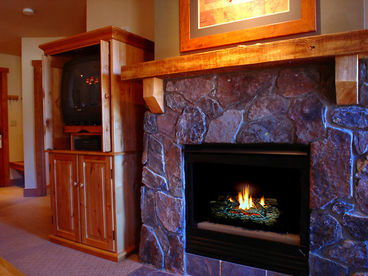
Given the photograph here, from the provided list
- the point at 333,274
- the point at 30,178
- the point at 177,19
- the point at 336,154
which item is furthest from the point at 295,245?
the point at 30,178

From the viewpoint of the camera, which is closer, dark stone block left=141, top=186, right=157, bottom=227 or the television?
dark stone block left=141, top=186, right=157, bottom=227

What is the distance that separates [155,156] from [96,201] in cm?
66

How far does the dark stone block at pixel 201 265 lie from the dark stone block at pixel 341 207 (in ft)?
2.64

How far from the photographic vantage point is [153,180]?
2094mm

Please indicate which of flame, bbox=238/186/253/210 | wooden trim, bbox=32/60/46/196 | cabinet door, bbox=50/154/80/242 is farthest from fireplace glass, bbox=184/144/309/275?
wooden trim, bbox=32/60/46/196

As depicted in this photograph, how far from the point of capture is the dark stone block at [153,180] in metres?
2.05

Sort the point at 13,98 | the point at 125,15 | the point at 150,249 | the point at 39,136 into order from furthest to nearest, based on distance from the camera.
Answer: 1. the point at 13,98
2. the point at 39,136
3. the point at 125,15
4. the point at 150,249

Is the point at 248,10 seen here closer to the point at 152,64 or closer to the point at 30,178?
the point at 152,64

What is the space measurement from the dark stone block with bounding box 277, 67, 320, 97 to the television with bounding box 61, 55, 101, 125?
140cm

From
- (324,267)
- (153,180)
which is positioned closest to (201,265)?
(153,180)

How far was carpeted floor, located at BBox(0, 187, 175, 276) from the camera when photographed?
2072 mm

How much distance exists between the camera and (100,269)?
82.3 inches

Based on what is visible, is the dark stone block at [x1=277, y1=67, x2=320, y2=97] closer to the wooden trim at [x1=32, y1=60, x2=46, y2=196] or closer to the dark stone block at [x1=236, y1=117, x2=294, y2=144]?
the dark stone block at [x1=236, y1=117, x2=294, y2=144]

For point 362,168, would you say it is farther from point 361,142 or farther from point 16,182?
point 16,182
